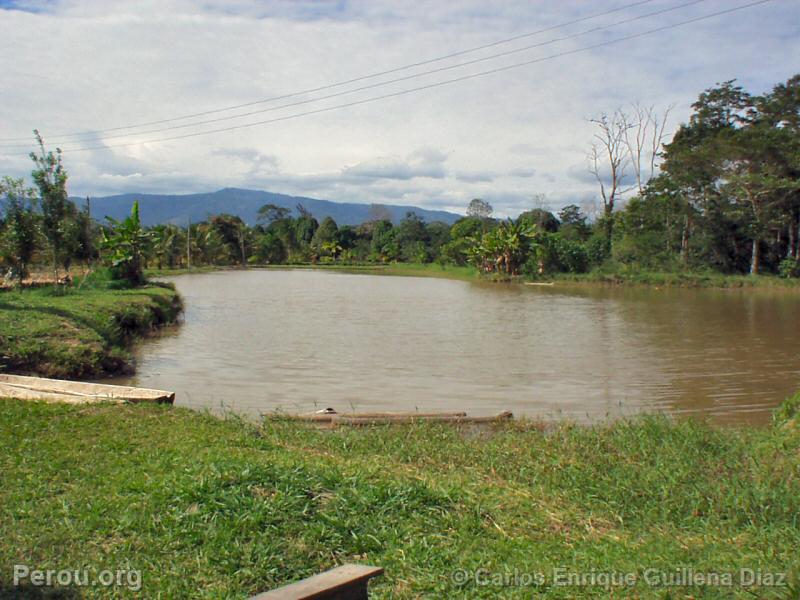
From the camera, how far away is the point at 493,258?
4950 cm

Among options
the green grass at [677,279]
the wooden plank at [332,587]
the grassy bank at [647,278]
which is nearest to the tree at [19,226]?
the wooden plank at [332,587]

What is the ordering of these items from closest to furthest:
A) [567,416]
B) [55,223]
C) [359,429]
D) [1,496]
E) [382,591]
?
[382,591] → [1,496] → [359,429] → [567,416] → [55,223]

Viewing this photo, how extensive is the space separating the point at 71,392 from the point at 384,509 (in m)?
5.37

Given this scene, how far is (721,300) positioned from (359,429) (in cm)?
2646

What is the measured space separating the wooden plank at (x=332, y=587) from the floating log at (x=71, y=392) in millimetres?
5456

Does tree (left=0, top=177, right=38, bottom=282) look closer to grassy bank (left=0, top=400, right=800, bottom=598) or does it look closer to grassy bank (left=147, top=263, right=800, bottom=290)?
grassy bank (left=0, top=400, right=800, bottom=598)

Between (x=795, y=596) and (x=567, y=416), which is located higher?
(x=795, y=596)

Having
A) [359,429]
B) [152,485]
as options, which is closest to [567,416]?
[359,429]

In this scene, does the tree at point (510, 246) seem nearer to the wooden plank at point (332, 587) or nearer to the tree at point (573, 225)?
the tree at point (573, 225)

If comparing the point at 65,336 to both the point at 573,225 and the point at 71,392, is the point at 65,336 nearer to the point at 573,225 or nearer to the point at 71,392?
the point at 71,392

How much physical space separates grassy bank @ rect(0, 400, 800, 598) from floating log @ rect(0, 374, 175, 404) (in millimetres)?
923

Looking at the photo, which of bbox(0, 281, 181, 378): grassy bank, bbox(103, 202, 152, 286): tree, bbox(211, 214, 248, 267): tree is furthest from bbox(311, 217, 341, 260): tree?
bbox(0, 281, 181, 378): grassy bank

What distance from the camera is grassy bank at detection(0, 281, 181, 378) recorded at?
10.4 m

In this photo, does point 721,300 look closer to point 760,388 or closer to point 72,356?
point 760,388
